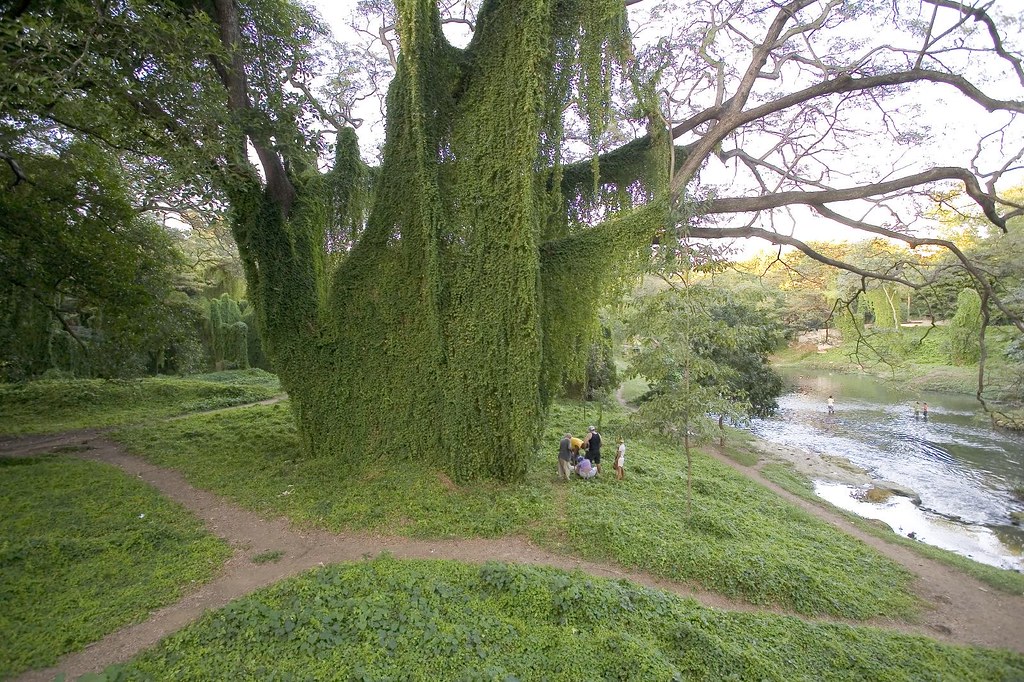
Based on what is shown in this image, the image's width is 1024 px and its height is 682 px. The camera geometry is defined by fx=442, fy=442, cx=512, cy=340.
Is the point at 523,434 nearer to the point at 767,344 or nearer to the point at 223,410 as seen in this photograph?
the point at 223,410

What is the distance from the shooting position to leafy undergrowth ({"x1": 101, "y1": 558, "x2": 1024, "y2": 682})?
402 cm

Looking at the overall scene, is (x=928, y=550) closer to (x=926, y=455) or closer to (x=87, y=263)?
(x=926, y=455)

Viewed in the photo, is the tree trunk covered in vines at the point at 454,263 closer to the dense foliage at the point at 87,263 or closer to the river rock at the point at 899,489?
the dense foliage at the point at 87,263

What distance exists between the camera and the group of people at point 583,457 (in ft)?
30.9

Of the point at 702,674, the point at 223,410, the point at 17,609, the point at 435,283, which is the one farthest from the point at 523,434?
the point at 223,410

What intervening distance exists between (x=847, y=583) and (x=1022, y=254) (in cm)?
1582

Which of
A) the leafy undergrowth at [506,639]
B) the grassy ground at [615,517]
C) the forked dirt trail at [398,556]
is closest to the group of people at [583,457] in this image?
the grassy ground at [615,517]

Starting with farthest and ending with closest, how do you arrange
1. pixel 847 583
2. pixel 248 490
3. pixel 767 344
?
pixel 767 344 < pixel 248 490 < pixel 847 583

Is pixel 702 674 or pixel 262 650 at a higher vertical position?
pixel 262 650

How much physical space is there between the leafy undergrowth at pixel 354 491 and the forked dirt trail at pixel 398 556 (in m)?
0.34

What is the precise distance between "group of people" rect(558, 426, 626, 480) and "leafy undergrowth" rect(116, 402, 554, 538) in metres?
0.54

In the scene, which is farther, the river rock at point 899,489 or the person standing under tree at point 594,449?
the river rock at point 899,489

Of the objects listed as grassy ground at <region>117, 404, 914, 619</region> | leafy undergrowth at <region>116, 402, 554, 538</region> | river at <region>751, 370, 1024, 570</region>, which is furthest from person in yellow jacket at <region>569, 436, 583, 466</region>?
river at <region>751, 370, 1024, 570</region>

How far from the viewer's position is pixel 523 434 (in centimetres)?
854
